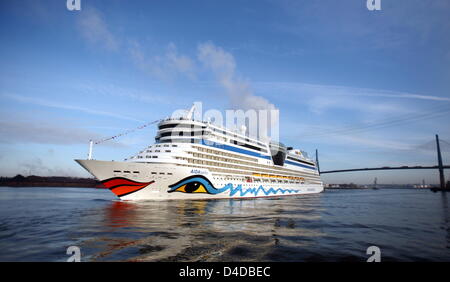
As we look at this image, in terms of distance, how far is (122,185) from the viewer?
25219 millimetres

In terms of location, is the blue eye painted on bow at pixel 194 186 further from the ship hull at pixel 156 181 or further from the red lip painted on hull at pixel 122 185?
the red lip painted on hull at pixel 122 185

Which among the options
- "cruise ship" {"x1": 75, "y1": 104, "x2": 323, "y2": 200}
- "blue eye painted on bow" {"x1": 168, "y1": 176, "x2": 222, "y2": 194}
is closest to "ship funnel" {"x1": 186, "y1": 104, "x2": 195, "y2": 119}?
"cruise ship" {"x1": 75, "y1": 104, "x2": 323, "y2": 200}

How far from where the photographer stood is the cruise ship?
83.1 ft

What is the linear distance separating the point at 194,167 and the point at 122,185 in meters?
9.64

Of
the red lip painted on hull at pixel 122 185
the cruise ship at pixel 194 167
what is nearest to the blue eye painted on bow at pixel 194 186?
the cruise ship at pixel 194 167

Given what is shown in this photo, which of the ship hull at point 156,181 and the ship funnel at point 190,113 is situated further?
the ship funnel at point 190,113

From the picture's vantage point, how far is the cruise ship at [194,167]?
25344mm

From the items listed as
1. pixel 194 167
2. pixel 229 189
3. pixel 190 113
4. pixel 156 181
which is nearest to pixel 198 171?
pixel 194 167

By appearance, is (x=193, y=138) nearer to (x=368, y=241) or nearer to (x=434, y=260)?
(x=368, y=241)

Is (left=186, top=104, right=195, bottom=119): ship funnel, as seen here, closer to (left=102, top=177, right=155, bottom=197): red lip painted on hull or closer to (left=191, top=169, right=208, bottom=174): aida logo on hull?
(left=191, top=169, right=208, bottom=174): aida logo on hull

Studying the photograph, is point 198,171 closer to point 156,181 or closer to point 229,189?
point 156,181

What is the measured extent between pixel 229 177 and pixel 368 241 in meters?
28.2
